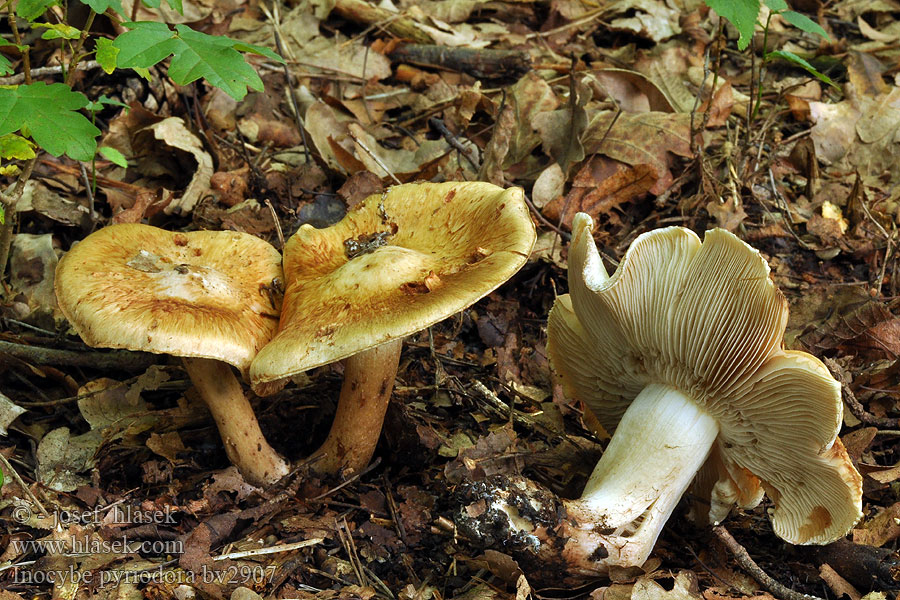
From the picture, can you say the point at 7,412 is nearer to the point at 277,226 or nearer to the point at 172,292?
the point at 172,292

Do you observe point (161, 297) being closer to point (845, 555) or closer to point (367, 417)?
point (367, 417)

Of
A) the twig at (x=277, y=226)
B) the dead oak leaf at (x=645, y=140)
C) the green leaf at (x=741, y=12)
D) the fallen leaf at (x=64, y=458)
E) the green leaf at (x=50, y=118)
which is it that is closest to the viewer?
the green leaf at (x=50, y=118)

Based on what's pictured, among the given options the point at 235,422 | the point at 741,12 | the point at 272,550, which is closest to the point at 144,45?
the point at 235,422

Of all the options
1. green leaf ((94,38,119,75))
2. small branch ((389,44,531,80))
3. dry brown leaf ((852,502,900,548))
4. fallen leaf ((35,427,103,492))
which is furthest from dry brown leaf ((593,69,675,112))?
fallen leaf ((35,427,103,492))

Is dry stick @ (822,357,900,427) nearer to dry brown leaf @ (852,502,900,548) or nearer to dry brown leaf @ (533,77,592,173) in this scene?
dry brown leaf @ (852,502,900,548)

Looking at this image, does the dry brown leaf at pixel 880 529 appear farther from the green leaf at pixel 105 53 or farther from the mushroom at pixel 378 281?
the green leaf at pixel 105 53

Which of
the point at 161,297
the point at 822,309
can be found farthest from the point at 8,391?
the point at 822,309

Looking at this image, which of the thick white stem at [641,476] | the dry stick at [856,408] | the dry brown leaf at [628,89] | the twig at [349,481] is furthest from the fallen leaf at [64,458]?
the dry brown leaf at [628,89]
